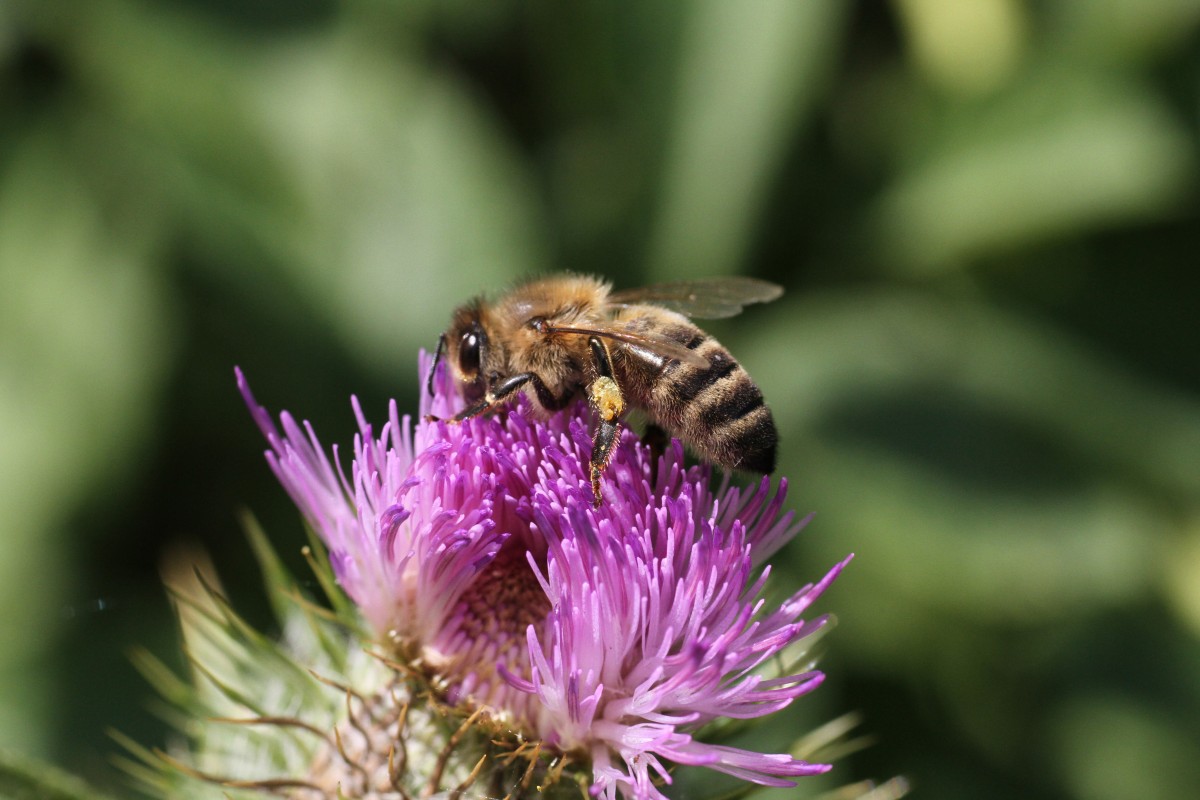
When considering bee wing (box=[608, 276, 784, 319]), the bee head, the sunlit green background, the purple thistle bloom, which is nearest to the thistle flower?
the purple thistle bloom

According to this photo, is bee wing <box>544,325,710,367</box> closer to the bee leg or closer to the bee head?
the bee leg

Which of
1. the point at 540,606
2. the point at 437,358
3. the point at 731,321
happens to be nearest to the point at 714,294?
the point at 437,358

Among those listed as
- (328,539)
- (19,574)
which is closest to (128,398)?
(19,574)

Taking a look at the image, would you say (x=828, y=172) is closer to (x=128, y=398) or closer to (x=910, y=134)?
(x=910, y=134)

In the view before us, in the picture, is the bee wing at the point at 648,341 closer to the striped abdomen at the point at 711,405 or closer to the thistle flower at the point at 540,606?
the striped abdomen at the point at 711,405

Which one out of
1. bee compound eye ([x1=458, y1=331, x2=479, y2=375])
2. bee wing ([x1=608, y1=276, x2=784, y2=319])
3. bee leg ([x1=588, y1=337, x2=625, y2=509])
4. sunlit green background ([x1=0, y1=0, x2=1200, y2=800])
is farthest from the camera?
sunlit green background ([x1=0, y1=0, x2=1200, y2=800])

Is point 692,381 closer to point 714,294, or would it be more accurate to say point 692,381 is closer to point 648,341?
point 648,341
